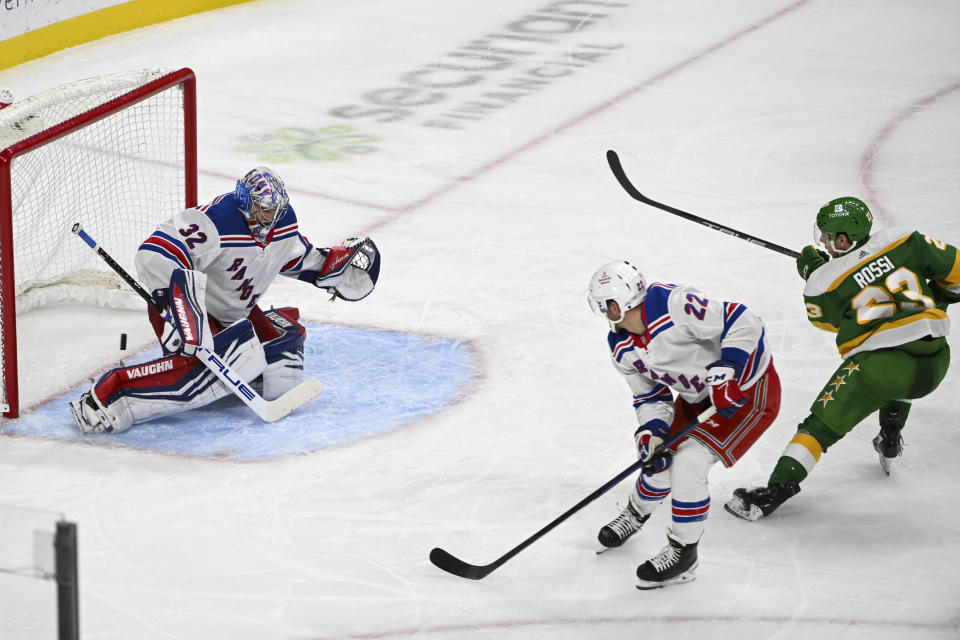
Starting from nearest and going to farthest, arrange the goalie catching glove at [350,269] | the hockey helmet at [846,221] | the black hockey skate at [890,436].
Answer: the hockey helmet at [846,221] → the black hockey skate at [890,436] → the goalie catching glove at [350,269]

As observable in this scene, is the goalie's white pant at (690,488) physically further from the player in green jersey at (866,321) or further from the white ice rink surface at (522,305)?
the player in green jersey at (866,321)

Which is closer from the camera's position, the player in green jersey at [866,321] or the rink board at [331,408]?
the player in green jersey at [866,321]

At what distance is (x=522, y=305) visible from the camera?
524 centimetres

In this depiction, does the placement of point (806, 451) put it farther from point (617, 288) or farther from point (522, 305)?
point (522, 305)

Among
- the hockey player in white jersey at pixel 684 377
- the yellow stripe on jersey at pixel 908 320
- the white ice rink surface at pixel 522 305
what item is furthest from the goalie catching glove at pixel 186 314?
the yellow stripe on jersey at pixel 908 320

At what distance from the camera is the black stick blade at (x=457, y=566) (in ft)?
11.2

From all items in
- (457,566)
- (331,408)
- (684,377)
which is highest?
(684,377)

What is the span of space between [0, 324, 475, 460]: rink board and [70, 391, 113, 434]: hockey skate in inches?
1.0

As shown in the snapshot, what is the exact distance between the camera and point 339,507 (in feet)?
12.4

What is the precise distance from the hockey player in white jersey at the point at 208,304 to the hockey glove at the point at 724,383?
1.48 meters

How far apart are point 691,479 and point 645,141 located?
3981 millimetres

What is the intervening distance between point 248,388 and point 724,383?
158 centimetres

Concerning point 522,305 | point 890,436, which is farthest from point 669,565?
point 522,305

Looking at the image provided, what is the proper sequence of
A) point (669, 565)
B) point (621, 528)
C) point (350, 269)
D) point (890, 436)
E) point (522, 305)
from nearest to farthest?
1. point (669, 565)
2. point (621, 528)
3. point (890, 436)
4. point (350, 269)
5. point (522, 305)
